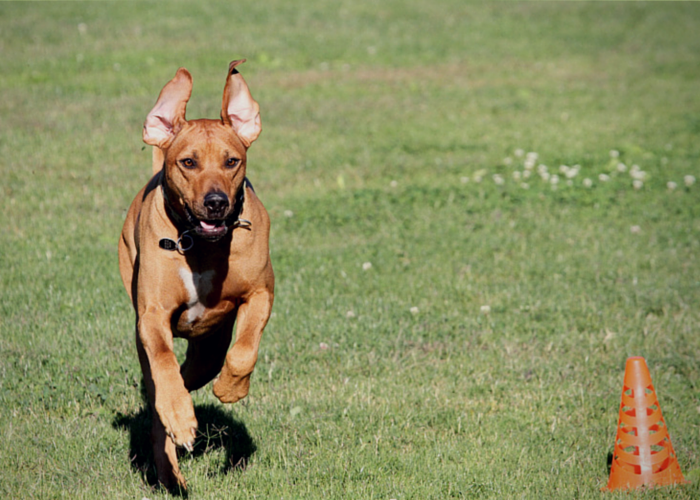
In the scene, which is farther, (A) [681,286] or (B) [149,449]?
(A) [681,286]

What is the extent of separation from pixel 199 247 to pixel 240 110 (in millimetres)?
815

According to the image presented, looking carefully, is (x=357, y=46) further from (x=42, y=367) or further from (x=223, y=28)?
(x=42, y=367)

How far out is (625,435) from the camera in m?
4.76

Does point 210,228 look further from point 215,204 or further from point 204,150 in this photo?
point 204,150

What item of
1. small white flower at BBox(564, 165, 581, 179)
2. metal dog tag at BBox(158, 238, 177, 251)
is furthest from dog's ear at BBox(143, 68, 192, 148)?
small white flower at BBox(564, 165, 581, 179)

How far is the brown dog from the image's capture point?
13.7 ft

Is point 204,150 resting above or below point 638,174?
above

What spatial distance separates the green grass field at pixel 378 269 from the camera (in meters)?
5.03

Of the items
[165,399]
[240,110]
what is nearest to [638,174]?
[240,110]

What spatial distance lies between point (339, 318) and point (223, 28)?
14.5 m

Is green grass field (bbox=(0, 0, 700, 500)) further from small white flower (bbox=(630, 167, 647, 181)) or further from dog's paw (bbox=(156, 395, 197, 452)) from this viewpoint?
dog's paw (bbox=(156, 395, 197, 452))

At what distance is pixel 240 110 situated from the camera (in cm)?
456

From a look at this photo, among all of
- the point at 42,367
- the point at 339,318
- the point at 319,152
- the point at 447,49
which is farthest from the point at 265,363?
the point at 447,49

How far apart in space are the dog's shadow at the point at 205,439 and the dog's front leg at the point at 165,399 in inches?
7.7
